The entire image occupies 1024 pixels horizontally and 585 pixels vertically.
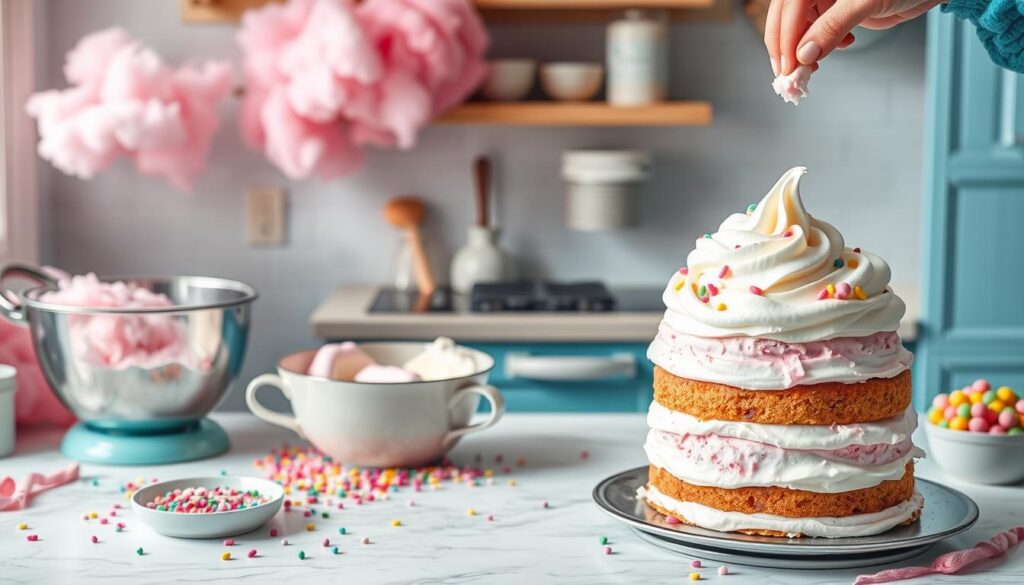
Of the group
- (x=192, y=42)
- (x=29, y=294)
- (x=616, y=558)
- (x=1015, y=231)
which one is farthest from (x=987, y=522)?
(x=192, y=42)

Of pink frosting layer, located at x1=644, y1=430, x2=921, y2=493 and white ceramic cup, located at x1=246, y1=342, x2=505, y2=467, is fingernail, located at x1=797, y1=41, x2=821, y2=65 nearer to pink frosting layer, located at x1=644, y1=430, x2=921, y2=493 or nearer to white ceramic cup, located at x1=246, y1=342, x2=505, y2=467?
pink frosting layer, located at x1=644, y1=430, x2=921, y2=493

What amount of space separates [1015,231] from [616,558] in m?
1.95

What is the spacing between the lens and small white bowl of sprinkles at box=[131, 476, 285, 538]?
1.20 metres

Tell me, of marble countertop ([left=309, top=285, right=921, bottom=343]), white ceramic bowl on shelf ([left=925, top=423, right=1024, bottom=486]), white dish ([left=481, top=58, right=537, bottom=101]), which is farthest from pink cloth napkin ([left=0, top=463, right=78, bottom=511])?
white dish ([left=481, top=58, right=537, bottom=101])

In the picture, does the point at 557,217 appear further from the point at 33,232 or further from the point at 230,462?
the point at 230,462

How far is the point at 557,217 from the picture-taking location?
3246 mm

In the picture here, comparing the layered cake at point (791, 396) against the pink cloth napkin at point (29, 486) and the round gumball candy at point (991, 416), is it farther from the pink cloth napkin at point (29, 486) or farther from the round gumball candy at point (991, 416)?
the pink cloth napkin at point (29, 486)

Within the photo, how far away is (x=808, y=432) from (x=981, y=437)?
0.36m

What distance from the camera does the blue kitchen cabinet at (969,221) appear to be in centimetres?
275

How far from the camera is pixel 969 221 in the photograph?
Result: 2787mm

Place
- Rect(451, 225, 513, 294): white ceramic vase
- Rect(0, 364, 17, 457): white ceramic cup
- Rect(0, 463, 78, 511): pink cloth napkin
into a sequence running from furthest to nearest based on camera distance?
Rect(451, 225, 513, 294): white ceramic vase → Rect(0, 364, 17, 457): white ceramic cup → Rect(0, 463, 78, 511): pink cloth napkin

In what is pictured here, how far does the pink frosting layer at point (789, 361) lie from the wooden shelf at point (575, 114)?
183 cm

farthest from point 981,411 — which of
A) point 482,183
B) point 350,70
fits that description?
point 482,183

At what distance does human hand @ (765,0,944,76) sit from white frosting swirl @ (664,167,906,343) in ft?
0.39
